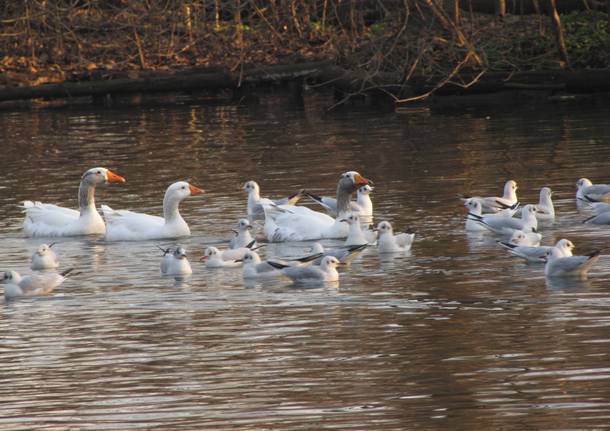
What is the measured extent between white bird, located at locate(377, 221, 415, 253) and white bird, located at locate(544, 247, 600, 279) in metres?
1.97

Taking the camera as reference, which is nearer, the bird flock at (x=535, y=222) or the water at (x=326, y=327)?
the water at (x=326, y=327)

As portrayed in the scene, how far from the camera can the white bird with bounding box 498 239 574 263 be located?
13328mm

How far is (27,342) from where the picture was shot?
37.4 ft

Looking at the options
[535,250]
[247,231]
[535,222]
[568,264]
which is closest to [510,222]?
[535,222]

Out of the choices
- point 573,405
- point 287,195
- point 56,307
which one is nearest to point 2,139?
point 287,195

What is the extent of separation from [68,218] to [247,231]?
326 cm

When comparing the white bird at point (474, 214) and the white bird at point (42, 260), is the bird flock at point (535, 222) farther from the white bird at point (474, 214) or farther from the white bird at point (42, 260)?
the white bird at point (42, 260)

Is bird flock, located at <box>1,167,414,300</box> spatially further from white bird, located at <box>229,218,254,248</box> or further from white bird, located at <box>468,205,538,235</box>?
white bird, located at <box>468,205,538,235</box>

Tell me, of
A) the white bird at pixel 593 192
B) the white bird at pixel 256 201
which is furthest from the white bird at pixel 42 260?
the white bird at pixel 593 192

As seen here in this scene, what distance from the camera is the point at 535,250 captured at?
13750 millimetres

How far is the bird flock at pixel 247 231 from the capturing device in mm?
13484

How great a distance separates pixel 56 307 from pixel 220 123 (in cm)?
1735

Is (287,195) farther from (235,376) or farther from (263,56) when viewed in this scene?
(263,56)

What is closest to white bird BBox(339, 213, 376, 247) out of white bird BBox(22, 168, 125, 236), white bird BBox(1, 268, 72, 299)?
white bird BBox(1, 268, 72, 299)
